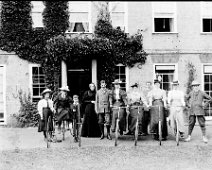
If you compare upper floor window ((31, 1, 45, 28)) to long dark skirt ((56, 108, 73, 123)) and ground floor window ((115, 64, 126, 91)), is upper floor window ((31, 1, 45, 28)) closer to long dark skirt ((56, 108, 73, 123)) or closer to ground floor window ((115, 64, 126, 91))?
ground floor window ((115, 64, 126, 91))

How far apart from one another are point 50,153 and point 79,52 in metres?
7.79

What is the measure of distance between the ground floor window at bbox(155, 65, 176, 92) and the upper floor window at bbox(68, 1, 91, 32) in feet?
13.0

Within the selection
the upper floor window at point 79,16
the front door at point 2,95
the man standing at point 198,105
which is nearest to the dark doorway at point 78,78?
the upper floor window at point 79,16

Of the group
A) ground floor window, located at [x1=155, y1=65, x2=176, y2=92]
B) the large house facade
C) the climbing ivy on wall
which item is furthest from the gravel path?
ground floor window, located at [x1=155, y1=65, x2=176, y2=92]

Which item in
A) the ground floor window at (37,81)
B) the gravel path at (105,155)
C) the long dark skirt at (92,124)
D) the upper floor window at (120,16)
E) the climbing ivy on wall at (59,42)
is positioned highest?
the upper floor window at (120,16)

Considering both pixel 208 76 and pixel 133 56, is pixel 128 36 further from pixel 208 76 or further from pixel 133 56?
pixel 208 76

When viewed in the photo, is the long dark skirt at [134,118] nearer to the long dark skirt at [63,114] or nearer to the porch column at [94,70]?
the long dark skirt at [63,114]

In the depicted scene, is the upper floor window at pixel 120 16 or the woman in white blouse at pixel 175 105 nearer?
the woman in white blouse at pixel 175 105

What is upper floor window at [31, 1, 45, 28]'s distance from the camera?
63.6ft

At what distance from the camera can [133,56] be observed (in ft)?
64.8

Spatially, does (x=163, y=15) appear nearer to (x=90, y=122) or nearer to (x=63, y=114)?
(x=90, y=122)

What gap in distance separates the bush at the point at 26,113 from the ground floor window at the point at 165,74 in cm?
619

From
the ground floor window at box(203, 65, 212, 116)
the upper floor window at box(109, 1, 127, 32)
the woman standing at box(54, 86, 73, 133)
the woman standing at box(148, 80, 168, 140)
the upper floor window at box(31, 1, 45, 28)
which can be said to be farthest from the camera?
the ground floor window at box(203, 65, 212, 116)

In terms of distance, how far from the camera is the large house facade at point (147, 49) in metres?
19.2
